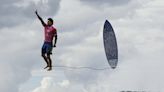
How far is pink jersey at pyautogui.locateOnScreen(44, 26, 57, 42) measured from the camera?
50278mm

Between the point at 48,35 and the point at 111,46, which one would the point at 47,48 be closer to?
the point at 48,35

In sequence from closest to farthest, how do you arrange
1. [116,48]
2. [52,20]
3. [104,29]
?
1. [52,20]
2. [116,48]
3. [104,29]

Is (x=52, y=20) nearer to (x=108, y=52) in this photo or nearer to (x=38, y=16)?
(x=38, y=16)

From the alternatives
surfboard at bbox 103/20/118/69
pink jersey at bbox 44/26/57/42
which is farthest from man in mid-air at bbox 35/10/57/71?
surfboard at bbox 103/20/118/69

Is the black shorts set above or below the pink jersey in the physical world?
below

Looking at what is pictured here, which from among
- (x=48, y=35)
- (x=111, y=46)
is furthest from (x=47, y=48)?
(x=111, y=46)

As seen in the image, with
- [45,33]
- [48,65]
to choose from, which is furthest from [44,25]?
[48,65]

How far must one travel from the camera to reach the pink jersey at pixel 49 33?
50278 mm

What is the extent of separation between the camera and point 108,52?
66562 mm

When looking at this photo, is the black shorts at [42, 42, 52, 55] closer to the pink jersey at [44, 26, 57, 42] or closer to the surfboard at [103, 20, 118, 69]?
the pink jersey at [44, 26, 57, 42]

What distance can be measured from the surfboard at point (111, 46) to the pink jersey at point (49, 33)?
52.7 feet

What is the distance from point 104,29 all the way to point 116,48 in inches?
224

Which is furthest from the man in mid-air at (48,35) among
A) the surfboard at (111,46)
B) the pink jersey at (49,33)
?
the surfboard at (111,46)

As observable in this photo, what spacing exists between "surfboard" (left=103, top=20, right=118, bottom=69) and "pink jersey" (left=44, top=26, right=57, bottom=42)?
16058 millimetres
